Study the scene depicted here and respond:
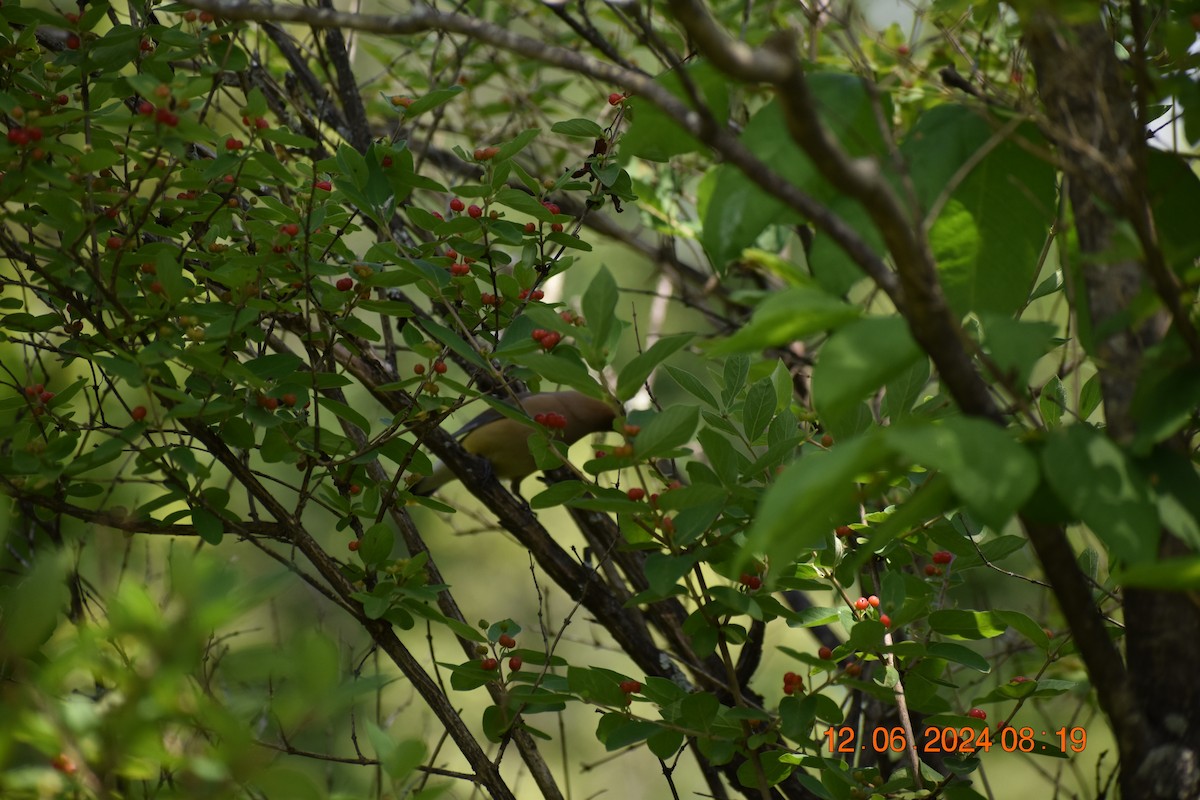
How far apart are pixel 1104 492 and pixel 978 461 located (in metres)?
0.14

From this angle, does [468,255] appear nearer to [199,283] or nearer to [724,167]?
[199,283]

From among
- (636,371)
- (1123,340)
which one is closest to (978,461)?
(1123,340)

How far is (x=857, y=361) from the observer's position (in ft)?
2.92

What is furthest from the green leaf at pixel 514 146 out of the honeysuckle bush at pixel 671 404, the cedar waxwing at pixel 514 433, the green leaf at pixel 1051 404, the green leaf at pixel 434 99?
the cedar waxwing at pixel 514 433

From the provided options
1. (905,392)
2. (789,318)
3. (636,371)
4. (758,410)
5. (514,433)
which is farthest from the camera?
(514,433)

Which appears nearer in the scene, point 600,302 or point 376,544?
point 600,302

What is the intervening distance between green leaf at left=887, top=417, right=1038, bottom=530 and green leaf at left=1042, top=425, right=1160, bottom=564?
0.14 ft

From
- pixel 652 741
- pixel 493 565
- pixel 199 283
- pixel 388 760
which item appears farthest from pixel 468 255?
pixel 493 565

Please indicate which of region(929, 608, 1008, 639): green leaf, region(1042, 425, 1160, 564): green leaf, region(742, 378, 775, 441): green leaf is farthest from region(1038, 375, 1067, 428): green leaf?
region(1042, 425, 1160, 564): green leaf

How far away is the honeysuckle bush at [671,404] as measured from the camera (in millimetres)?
942

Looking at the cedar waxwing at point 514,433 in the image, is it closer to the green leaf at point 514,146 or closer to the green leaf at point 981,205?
the green leaf at point 514,146

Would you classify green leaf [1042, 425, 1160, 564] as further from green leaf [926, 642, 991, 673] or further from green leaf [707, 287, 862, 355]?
green leaf [926, 642, 991, 673]

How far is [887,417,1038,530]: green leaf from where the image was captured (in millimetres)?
839

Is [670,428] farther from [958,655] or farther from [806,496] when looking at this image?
[958,655]
